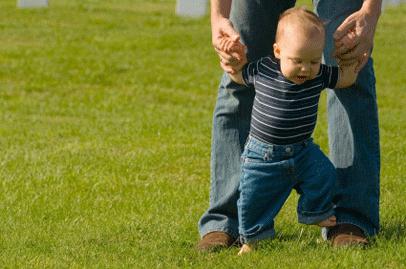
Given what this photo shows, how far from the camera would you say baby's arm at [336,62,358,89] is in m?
4.75

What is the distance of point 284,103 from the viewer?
4770 mm

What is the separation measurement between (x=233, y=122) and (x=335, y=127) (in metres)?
0.43

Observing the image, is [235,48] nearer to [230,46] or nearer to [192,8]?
[230,46]

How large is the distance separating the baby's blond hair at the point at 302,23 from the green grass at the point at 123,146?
877 mm

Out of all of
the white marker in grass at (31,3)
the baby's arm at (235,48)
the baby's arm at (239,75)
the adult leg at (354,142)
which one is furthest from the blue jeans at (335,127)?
the white marker in grass at (31,3)

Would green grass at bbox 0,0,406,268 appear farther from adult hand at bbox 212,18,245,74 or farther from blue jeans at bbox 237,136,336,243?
adult hand at bbox 212,18,245,74

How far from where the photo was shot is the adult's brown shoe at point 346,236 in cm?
492

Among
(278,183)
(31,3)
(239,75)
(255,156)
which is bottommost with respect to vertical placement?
(31,3)

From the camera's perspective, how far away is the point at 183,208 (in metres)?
6.02

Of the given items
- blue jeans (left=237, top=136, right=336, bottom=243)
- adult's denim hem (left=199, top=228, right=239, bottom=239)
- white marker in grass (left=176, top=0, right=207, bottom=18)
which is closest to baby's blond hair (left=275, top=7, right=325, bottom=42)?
blue jeans (left=237, top=136, right=336, bottom=243)

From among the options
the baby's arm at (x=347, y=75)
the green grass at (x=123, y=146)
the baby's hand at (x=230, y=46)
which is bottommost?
the green grass at (x=123, y=146)

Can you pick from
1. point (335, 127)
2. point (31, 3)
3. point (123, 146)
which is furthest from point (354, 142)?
point (31, 3)

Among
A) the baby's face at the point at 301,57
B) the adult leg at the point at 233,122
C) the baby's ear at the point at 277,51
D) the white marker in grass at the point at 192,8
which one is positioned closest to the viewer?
the baby's face at the point at 301,57

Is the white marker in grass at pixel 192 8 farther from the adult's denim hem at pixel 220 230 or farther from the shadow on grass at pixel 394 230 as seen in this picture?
the adult's denim hem at pixel 220 230
